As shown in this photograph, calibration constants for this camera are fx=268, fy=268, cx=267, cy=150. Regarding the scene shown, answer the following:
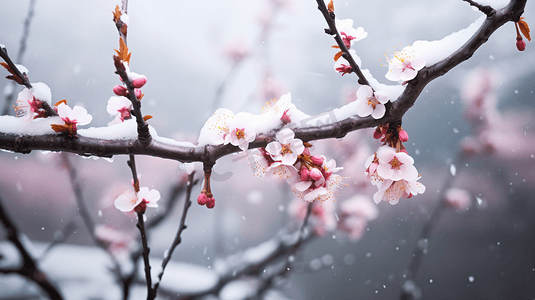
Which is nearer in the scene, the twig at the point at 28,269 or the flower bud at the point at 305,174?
the flower bud at the point at 305,174

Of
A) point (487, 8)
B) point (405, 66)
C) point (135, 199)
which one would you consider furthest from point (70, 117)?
point (487, 8)

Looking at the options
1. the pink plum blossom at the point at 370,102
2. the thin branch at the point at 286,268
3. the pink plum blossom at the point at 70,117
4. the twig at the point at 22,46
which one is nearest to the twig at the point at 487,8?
the pink plum blossom at the point at 370,102

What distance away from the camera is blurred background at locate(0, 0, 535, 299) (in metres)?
1.13

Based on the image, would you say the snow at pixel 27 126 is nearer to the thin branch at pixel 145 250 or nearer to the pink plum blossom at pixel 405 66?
the thin branch at pixel 145 250

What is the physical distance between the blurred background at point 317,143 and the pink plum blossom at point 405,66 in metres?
0.77

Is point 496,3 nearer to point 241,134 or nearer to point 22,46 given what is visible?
point 241,134

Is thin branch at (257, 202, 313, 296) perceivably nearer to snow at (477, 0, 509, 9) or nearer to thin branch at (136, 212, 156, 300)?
thin branch at (136, 212, 156, 300)

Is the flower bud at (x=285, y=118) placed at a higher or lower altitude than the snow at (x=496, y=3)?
lower

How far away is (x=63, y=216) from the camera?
112cm

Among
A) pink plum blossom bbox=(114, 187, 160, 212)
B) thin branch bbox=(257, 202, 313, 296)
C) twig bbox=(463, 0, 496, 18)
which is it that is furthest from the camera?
thin branch bbox=(257, 202, 313, 296)

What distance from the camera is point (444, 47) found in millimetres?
462

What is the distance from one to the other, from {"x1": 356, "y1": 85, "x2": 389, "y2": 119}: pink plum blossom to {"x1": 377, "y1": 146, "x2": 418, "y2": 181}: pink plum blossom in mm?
69

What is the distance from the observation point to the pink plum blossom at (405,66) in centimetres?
44

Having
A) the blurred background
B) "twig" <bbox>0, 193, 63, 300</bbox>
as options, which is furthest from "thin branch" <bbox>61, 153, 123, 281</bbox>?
"twig" <bbox>0, 193, 63, 300</bbox>
